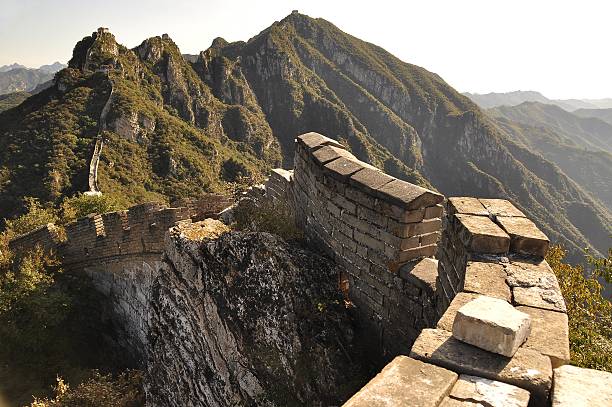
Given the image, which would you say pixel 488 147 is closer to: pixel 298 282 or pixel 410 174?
pixel 410 174

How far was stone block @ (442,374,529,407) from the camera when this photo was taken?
2510 millimetres

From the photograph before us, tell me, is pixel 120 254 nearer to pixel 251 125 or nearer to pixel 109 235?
pixel 109 235

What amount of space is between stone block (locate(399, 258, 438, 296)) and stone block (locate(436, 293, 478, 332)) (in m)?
1.59

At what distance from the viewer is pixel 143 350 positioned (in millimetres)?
14453

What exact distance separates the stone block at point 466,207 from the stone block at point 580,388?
2.43 metres

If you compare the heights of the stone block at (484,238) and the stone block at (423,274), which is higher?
the stone block at (484,238)

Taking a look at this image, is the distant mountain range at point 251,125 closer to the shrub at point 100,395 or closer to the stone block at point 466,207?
the shrub at point 100,395

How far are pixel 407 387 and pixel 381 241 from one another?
324 cm

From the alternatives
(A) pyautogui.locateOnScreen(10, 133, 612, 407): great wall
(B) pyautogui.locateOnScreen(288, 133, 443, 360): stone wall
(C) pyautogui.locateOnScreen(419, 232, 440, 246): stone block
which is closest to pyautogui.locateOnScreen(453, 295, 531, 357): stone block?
(A) pyautogui.locateOnScreen(10, 133, 612, 407): great wall

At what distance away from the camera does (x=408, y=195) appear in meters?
5.38

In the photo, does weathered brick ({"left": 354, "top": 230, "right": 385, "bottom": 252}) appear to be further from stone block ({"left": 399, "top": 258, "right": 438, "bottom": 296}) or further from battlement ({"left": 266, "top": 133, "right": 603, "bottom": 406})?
stone block ({"left": 399, "top": 258, "right": 438, "bottom": 296})

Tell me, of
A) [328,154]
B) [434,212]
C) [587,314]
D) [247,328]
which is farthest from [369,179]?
[587,314]

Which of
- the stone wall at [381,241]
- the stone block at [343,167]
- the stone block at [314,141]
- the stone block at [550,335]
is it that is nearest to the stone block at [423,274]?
the stone wall at [381,241]

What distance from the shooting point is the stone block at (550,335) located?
291 cm
